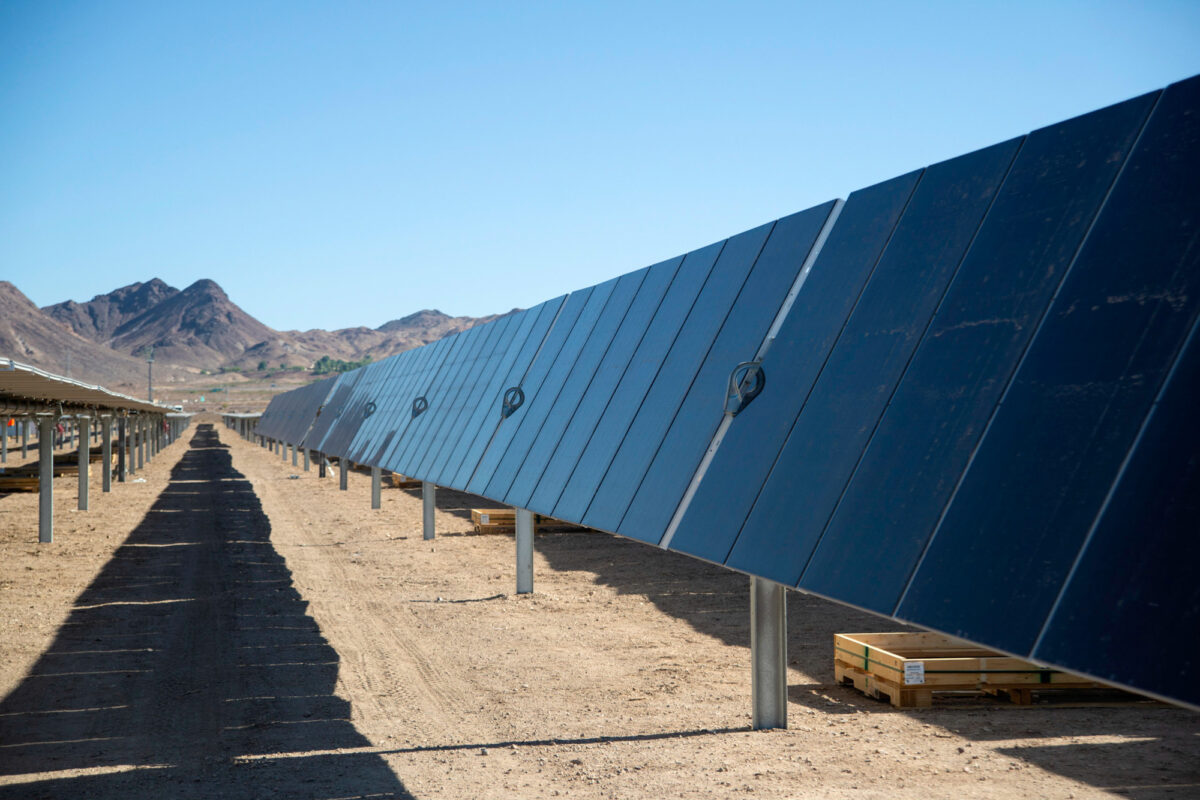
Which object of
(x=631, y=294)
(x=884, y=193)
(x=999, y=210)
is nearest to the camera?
(x=999, y=210)

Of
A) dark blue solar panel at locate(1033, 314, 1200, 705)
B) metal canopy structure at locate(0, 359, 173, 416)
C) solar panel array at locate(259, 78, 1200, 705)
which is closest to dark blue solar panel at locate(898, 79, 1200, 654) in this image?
solar panel array at locate(259, 78, 1200, 705)

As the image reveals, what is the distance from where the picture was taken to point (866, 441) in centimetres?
729

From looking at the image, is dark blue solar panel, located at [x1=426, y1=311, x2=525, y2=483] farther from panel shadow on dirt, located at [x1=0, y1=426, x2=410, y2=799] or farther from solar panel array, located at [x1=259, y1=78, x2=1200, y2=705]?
solar panel array, located at [x1=259, y1=78, x2=1200, y2=705]

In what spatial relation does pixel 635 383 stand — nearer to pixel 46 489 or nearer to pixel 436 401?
pixel 436 401

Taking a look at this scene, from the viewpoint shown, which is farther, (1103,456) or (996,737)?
(996,737)

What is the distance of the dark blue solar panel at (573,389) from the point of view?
46.6 feet

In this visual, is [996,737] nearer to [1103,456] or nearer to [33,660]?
[1103,456]

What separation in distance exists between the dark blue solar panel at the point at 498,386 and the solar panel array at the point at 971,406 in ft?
20.4

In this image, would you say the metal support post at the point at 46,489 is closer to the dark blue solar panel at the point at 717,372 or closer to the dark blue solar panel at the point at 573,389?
the dark blue solar panel at the point at 573,389

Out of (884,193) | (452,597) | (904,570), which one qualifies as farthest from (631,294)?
(904,570)

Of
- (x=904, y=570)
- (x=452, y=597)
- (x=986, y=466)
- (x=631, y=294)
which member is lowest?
(x=452, y=597)

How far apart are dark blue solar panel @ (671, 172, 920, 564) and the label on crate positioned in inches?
140

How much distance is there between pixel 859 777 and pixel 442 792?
3774mm

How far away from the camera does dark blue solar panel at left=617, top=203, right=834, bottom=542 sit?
31.8ft
